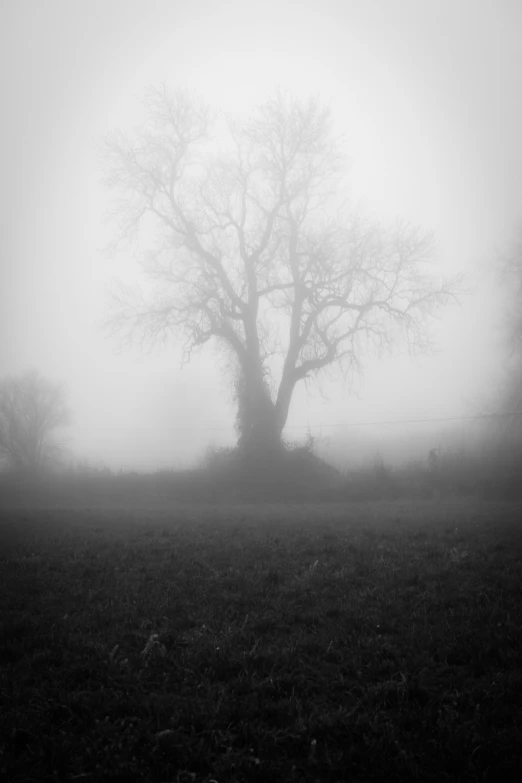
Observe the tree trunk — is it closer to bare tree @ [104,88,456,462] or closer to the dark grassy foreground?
bare tree @ [104,88,456,462]

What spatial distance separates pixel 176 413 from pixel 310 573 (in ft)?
142

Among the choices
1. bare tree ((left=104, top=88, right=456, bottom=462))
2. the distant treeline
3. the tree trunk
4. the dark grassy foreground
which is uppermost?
bare tree ((left=104, top=88, right=456, bottom=462))

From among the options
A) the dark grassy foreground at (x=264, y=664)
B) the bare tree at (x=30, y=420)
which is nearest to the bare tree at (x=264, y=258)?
the dark grassy foreground at (x=264, y=664)

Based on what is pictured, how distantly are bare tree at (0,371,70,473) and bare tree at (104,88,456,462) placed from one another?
1981cm

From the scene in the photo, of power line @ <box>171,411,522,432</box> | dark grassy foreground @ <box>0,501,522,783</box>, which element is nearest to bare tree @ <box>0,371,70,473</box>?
power line @ <box>171,411,522,432</box>

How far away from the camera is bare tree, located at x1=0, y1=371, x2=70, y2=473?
36.8 meters

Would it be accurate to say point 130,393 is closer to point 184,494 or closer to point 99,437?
point 99,437

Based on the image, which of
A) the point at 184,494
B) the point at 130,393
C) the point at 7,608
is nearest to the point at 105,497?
the point at 184,494

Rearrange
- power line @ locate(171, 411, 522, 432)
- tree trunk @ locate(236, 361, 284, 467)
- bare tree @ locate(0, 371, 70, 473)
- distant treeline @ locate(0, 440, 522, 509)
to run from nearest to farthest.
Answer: distant treeline @ locate(0, 440, 522, 509)
tree trunk @ locate(236, 361, 284, 467)
power line @ locate(171, 411, 522, 432)
bare tree @ locate(0, 371, 70, 473)

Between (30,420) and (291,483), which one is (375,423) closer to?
(291,483)

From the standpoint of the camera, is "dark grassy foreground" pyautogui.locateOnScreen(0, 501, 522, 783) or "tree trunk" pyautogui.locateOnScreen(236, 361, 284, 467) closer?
"dark grassy foreground" pyautogui.locateOnScreen(0, 501, 522, 783)

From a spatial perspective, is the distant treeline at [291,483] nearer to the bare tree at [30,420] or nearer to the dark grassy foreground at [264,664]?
the dark grassy foreground at [264,664]

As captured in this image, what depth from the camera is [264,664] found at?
469cm

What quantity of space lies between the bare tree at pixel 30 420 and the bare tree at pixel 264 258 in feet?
65.0
